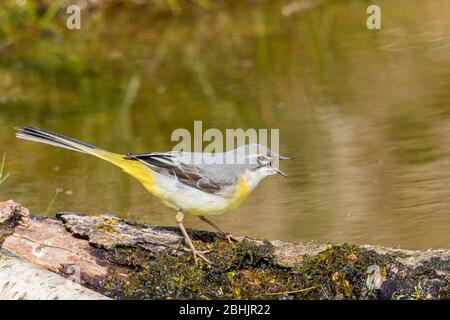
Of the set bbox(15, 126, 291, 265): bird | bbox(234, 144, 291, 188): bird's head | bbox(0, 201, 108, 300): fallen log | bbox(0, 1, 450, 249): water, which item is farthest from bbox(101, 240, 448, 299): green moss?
bbox(0, 1, 450, 249): water

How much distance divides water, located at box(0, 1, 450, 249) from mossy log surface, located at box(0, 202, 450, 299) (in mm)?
1597

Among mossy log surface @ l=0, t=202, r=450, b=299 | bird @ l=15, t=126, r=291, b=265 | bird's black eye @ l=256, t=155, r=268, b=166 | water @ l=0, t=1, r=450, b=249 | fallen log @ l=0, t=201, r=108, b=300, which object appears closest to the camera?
fallen log @ l=0, t=201, r=108, b=300

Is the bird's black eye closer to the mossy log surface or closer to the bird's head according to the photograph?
the bird's head

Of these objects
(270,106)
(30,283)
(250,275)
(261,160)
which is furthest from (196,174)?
(270,106)

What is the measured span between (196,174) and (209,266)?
566mm

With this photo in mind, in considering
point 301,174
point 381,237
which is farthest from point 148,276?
point 301,174

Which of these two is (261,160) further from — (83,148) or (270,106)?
(270,106)

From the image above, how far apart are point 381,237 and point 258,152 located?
73.0 inches

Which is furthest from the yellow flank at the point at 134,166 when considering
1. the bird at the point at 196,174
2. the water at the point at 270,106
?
the water at the point at 270,106

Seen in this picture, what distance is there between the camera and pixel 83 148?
6.13 metres

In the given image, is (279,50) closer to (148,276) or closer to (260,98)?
(260,98)

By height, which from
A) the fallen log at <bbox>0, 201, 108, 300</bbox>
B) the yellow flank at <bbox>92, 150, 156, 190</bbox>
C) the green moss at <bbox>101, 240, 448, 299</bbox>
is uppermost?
Result: the yellow flank at <bbox>92, 150, 156, 190</bbox>

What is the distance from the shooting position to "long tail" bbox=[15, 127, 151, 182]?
20.1ft

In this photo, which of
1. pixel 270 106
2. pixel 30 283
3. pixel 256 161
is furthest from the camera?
pixel 270 106
